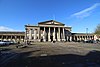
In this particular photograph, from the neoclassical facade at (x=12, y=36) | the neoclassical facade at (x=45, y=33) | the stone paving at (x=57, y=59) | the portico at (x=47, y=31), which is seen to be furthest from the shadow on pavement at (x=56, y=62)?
the neoclassical facade at (x=12, y=36)

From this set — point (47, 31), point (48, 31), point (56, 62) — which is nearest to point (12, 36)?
point (47, 31)

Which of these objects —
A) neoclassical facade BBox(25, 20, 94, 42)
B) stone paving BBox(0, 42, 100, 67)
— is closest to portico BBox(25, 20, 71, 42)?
neoclassical facade BBox(25, 20, 94, 42)

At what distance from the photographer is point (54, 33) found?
110 meters

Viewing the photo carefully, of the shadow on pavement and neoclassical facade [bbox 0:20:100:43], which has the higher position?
neoclassical facade [bbox 0:20:100:43]

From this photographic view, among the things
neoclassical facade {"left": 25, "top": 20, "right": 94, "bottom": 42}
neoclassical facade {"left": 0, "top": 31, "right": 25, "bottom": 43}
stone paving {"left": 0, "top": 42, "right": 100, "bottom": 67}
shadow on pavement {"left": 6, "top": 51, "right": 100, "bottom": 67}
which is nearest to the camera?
shadow on pavement {"left": 6, "top": 51, "right": 100, "bottom": 67}

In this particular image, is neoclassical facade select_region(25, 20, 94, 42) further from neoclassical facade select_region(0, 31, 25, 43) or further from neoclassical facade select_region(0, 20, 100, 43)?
neoclassical facade select_region(0, 31, 25, 43)

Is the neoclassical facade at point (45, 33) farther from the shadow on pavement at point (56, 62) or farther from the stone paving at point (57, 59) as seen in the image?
the shadow on pavement at point (56, 62)

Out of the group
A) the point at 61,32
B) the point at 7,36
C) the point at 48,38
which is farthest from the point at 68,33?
the point at 7,36

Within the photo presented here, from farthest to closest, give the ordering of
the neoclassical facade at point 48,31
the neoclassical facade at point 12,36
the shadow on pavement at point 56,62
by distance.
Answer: the neoclassical facade at point 12,36 → the neoclassical facade at point 48,31 → the shadow on pavement at point 56,62

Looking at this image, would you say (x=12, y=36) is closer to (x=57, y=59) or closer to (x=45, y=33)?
(x=45, y=33)

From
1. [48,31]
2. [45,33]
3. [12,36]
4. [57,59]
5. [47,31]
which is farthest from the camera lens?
[12,36]

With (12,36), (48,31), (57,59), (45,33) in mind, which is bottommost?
(57,59)

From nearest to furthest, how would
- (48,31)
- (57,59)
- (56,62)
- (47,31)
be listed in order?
(56,62), (57,59), (48,31), (47,31)

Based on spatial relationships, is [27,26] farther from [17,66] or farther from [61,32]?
[17,66]
